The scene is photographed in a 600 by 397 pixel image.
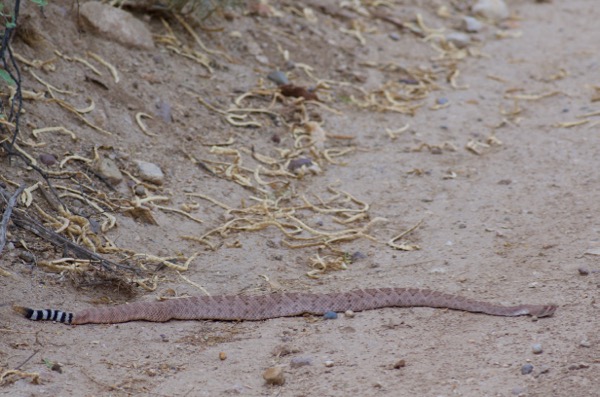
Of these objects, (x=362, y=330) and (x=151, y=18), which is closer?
(x=362, y=330)

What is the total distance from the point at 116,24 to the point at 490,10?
5457 millimetres

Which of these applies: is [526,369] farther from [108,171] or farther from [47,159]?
[47,159]

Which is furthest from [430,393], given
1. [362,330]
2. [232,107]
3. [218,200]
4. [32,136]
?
[232,107]

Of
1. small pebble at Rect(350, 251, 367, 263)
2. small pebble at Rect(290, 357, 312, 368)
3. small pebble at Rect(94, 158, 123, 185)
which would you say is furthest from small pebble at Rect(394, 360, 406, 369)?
small pebble at Rect(94, 158, 123, 185)

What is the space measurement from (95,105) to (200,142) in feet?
3.09

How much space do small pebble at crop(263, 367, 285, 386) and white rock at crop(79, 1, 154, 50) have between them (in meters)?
4.73

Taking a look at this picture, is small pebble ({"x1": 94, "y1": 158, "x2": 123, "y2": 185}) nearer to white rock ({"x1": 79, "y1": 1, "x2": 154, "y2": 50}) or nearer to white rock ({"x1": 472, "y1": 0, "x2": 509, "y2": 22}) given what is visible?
white rock ({"x1": 79, "y1": 1, "x2": 154, "y2": 50})

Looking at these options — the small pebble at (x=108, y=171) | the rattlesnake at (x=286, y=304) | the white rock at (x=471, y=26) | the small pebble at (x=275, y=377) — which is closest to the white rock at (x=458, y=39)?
the white rock at (x=471, y=26)

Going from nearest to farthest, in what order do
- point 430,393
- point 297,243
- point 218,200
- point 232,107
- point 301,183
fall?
point 430,393 < point 297,243 < point 218,200 < point 301,183 < point 232,107

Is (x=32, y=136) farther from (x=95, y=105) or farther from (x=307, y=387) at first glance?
(x=307, y=387)

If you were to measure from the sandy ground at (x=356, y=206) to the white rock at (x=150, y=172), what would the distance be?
0.09 metres

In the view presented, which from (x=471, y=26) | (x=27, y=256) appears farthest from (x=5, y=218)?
(x=471, y=26)

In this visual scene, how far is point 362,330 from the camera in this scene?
555 cm

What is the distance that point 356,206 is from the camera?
25.0ft
